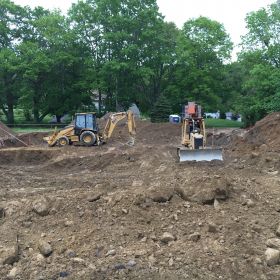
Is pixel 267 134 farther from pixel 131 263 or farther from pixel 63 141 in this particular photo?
pixel 131 263

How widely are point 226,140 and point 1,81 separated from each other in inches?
1068

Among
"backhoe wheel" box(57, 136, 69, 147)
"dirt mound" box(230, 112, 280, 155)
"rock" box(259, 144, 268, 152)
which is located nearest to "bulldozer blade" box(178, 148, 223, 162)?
"dirt mound" box(230, 112, 280, 155)

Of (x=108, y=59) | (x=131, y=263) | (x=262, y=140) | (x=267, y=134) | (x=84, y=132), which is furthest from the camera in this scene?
(x=108, y=59)

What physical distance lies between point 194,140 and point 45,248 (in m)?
9.85

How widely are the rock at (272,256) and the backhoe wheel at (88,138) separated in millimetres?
16687

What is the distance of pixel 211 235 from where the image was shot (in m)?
6.36

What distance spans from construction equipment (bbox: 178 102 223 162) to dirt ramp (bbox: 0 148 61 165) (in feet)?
20.7

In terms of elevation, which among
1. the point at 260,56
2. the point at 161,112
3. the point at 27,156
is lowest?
the point at 27,156

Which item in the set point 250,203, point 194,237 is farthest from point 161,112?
point 194,237

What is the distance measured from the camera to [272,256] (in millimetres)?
5852

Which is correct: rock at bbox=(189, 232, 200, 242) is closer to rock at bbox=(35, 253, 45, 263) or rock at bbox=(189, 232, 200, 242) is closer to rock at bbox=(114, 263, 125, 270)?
rock at bbox=(114, 263, 125, 270)

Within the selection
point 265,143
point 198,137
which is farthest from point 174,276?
point 265,143

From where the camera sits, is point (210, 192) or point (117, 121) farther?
point (117, 121)

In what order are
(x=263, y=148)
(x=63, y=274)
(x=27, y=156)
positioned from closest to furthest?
(x=63, y=274) < (x=263, y=148) < (x=27, y=156)
